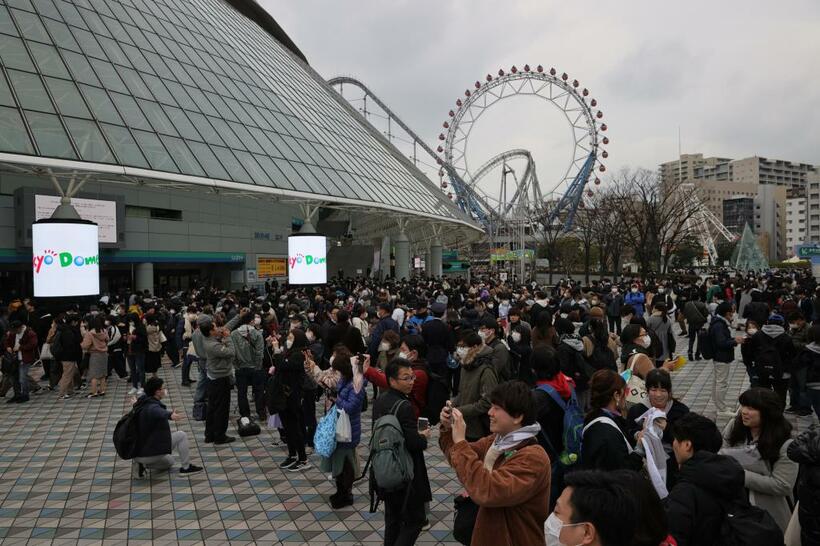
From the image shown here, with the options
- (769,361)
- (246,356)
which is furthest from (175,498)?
(769,361)

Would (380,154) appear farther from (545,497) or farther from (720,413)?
(545,497)

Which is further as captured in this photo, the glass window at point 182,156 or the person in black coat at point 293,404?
the glass window at point 182,156

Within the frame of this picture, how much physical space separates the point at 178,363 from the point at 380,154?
20394 mm

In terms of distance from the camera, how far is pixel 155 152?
57.6ft

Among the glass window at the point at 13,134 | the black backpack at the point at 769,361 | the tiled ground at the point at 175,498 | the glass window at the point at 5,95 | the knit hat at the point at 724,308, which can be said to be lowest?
the tiled ground at the point at 175,498

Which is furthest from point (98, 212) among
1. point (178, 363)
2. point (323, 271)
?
point (178, 363)

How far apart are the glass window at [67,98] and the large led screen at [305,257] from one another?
7.69 metres

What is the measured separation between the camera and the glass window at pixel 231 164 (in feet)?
63.3

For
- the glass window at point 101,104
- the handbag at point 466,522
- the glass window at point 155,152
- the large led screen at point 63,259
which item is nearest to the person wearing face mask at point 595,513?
the handbag at point 466,522

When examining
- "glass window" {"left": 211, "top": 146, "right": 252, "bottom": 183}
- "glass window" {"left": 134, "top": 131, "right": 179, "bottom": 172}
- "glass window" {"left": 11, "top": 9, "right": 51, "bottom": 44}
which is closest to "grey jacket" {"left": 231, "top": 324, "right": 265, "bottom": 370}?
"glass window" {"left": 134, "top": 131, "right": 179, "bottom": 172}

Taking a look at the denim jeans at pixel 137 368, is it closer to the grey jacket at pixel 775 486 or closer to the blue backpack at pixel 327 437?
the blue backpack at pixel 327 437

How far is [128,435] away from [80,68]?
56.6 ft

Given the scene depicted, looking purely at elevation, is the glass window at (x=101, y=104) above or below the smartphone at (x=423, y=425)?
above

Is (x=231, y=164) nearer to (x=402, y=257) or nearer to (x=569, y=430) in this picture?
(x=402, y=257)
